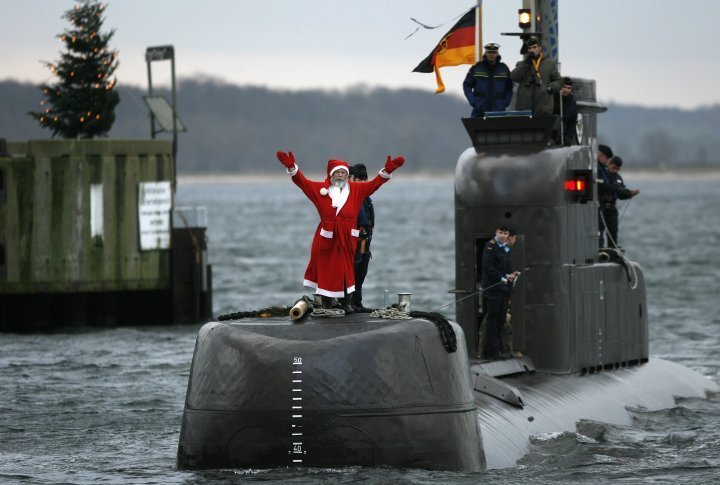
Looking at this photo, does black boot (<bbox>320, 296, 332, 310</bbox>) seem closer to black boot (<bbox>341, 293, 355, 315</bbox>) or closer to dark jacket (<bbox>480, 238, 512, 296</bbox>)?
black boot (<bbox>341, 293, 355, 315</bbox>)

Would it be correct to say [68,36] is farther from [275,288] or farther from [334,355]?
[334,355]

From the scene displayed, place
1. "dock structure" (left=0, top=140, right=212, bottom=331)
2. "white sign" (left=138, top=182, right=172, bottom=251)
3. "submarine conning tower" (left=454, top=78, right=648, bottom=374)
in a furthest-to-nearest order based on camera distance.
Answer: "white sign" (left=138, top=182, right=172, bottom=251), "dock structure" (left=0, top=140, right=212, bottom=331), "submarine conning tower" (left=454, top=78, right=648, bottom=374)

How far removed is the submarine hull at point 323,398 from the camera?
12367 millimetres

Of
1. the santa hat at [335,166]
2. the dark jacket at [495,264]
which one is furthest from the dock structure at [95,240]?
the santa hat at [335,166]

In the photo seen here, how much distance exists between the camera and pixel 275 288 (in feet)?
172

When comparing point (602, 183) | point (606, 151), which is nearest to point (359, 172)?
point (602, 183)

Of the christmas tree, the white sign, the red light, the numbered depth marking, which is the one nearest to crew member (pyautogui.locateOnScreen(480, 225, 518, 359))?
the red light

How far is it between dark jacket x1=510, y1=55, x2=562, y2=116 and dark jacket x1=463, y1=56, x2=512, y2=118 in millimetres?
392

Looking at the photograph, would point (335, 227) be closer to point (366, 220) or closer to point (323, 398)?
point (323, 398)

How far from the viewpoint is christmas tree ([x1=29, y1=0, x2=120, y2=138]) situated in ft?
117

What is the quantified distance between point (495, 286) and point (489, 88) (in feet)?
8.80

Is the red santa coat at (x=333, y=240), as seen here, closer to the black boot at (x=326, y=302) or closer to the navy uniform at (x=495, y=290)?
the black boot at (x=326, y=302)

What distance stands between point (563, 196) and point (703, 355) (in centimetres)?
1276

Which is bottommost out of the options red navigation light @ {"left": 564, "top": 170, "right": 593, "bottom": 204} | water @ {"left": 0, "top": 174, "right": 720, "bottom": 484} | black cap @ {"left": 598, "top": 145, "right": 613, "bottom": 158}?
water @ {"left": 0, "top": 174, "right": 720, "bottom": 484}
